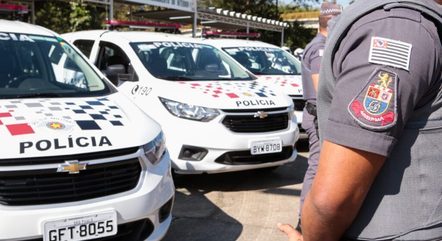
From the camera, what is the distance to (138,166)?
9.71 ft

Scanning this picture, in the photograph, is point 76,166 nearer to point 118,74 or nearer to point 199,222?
point 199,222

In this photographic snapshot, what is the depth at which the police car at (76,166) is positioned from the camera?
2516 millimetres

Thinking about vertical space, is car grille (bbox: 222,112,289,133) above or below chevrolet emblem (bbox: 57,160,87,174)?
below

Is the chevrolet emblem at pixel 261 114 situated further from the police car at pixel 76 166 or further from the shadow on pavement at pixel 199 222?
the police car at pixel 76 166

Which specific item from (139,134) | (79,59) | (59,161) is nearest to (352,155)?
(59,161)

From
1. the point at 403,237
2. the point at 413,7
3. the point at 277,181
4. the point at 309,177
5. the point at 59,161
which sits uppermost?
the point at 413,7

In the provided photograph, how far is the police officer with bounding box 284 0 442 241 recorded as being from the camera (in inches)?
38.7

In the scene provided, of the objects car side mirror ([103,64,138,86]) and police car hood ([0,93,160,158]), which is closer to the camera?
police car hood ([0,93,160,158])

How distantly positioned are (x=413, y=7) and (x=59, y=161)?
2.08m

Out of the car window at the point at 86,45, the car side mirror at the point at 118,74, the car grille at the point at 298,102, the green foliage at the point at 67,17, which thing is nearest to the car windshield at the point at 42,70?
the car side mirror at the point at 118,74

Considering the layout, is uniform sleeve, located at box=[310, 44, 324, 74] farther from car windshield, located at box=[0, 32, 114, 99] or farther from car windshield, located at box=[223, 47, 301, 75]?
car windshield, located at box=[223, 47, 301, 75]

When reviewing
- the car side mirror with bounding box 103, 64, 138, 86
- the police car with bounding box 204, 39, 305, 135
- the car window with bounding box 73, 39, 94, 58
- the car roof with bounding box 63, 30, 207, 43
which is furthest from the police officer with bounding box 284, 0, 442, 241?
the police car with bounding box 204, 39, 305, 135

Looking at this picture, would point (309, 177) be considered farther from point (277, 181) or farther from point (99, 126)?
point (277, 181)

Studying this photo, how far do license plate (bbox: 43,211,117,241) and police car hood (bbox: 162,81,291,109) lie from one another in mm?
2096
